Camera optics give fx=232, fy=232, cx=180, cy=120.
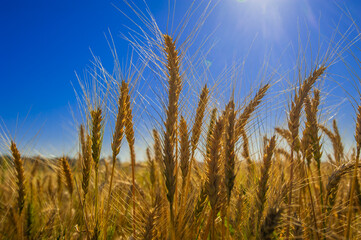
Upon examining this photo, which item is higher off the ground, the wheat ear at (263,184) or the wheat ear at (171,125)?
the wheat ear at (171,125)

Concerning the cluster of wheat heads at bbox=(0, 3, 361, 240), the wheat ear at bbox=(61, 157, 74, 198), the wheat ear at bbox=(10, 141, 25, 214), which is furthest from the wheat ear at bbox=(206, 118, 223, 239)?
the wheat ear at bbox=(10, 141, 25, 214)

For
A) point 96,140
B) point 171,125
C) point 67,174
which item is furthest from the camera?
point 67,174

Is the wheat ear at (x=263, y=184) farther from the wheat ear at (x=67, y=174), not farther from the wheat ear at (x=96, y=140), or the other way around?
the wheat ear at (x=67, y=174)

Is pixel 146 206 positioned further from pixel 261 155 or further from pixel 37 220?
pixel 37 220

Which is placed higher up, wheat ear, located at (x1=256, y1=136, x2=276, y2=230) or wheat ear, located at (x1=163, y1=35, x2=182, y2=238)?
wheat ear, located at (x1=163, y1=35, x2=182, y2=238)

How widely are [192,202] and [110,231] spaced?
1.20 m

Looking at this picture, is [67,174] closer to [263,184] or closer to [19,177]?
[19,177]

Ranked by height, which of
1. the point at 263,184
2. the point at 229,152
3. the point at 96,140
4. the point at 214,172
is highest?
the point at 96,140

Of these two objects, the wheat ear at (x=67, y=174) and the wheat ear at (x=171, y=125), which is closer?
the wheat ear at (x=171, y=125)

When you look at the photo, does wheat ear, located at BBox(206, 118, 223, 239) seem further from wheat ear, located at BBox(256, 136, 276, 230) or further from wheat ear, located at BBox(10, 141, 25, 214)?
wheat ear, located at BBox(10, 141, 25, 214)

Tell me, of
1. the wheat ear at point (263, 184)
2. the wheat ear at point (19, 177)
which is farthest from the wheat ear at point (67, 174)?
the wheat ear at point (263, 184)

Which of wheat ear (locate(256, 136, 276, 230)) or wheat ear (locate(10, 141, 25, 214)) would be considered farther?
wheat ear (locate(10, 141, 25, 214))

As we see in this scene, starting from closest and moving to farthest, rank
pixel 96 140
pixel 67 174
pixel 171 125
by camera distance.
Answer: pixel 171 125
pixel 96 140
pixel 67 174

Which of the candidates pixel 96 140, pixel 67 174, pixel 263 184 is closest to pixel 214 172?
pixel 263 184
